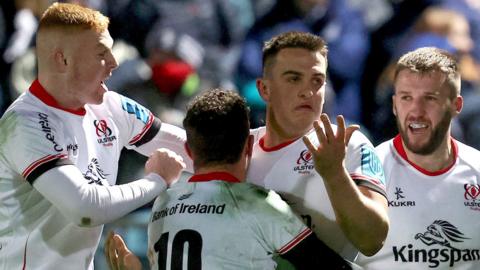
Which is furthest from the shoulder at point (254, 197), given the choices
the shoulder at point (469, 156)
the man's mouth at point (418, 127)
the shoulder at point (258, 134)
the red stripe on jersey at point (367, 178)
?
the shoulder at point (469, 156)

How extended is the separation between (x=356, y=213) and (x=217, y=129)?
648 millimetres

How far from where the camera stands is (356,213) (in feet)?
13.5

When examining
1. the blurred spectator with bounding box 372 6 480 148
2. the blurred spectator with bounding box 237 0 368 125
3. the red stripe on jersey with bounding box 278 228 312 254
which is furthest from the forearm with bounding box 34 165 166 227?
the blurred spectator with bounding box 372 6 480 148

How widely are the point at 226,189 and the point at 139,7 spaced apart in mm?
4475

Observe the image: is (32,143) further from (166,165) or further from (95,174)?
(166,165)

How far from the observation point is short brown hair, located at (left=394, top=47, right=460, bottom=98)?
5.14 m

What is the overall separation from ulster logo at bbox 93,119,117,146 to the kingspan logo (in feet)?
4.72

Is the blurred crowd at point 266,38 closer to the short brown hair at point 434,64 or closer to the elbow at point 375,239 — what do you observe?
the short brown hair at point 434,64

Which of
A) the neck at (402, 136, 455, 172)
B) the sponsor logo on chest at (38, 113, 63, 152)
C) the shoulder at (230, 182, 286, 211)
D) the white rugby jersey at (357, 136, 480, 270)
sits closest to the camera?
the shoulder at (230, 182, 286, 211)

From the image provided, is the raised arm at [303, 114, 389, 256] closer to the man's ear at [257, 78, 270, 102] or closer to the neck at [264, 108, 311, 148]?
the neck at [264, 108, 311, 148]

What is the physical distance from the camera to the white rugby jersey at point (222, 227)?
13.5 ft

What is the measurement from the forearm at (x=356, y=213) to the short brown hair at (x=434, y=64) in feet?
3.77

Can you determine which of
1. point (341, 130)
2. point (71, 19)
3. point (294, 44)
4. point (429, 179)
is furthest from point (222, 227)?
point (429, 179)

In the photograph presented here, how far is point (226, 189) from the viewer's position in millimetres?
4254
